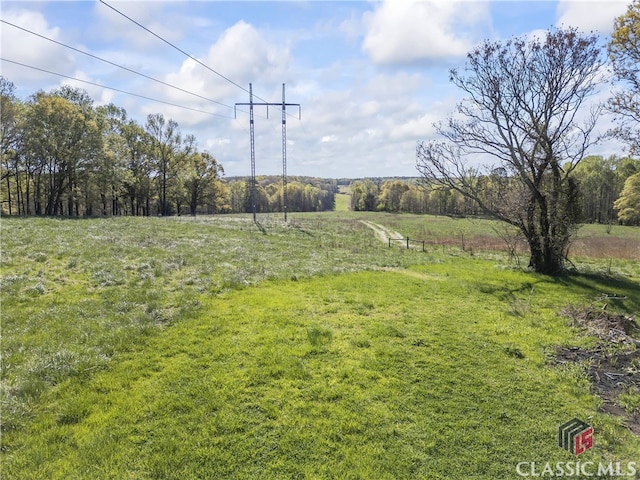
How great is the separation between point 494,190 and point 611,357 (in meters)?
13.4

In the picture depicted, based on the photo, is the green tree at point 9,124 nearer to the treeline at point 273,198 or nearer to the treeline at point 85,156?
the treeline at point 85,156

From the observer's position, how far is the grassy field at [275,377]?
16.8 ft

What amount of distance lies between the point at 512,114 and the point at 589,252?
20.2m

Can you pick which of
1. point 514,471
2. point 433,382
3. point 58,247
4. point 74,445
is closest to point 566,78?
point 433,382

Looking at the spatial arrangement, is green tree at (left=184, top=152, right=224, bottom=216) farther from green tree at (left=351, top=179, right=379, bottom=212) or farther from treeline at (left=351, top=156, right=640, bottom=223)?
green tree at (left=351, top=179, right=379, bottom=212)

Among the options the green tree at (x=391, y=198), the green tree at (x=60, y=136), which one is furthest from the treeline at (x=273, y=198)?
the green tree at (x=60, y=136)

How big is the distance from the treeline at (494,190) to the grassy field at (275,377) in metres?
11.2

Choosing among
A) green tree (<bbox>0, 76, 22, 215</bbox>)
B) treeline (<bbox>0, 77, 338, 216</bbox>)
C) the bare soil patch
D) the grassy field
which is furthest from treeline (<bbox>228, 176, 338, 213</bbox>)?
the bare soil patch

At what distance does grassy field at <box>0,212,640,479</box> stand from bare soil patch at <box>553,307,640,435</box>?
1.05 ft

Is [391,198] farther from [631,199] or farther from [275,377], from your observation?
[275,377]

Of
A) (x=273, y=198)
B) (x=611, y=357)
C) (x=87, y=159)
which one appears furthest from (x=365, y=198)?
(x=611, y=357)

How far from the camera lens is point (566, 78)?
1778 cm

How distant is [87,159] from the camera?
38.9 meters

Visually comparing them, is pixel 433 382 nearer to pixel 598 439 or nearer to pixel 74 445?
pixel 598 439
